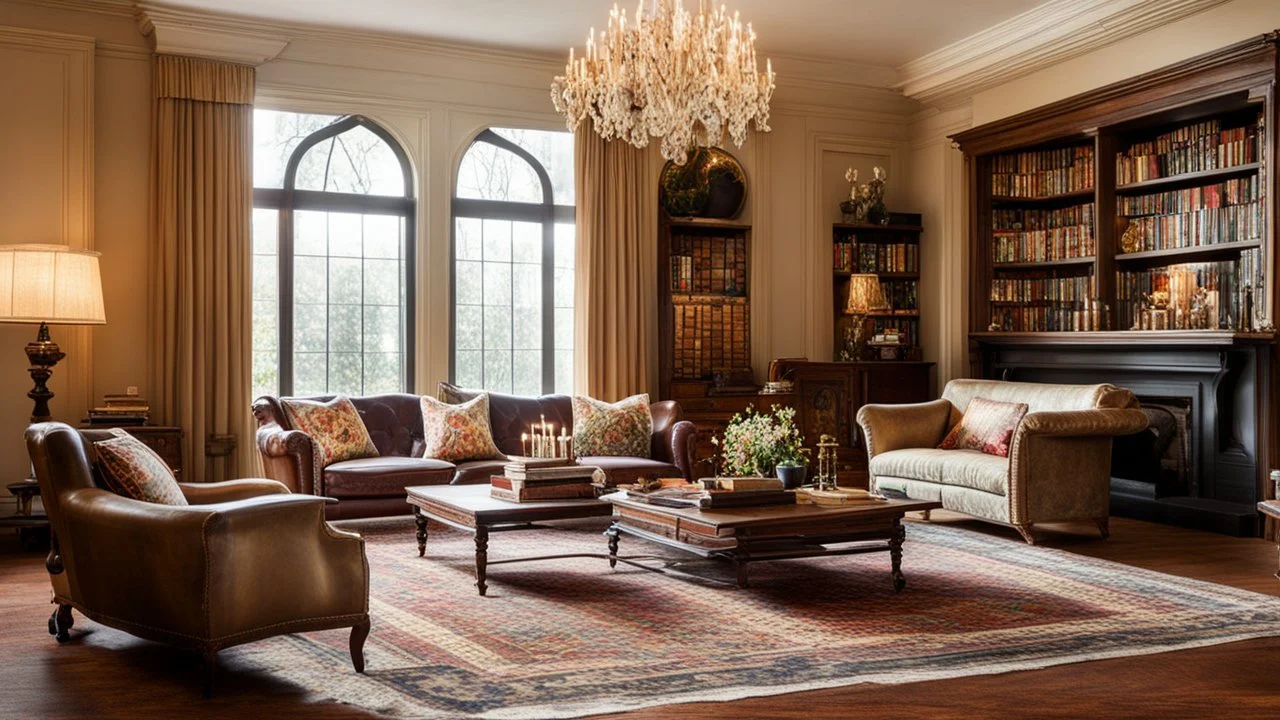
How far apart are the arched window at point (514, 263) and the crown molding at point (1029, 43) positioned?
2.97 m

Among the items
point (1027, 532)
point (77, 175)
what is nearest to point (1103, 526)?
point (1027, 532)

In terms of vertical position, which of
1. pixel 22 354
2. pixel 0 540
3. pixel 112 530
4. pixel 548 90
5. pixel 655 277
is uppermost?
pixel 548 90

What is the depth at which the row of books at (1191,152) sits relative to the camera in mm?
7188

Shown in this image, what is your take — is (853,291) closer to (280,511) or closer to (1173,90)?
(1173,90)

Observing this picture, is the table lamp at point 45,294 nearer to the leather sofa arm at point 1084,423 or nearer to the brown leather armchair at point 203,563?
the brown leather armchair at point 203,563

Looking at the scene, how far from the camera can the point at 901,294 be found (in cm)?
1003

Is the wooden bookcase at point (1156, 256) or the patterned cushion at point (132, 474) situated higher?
the wooden bookcase at point (1156, 256)

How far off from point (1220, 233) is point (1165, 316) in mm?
613

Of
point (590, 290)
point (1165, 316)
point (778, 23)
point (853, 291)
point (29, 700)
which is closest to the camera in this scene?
point (29, 700)

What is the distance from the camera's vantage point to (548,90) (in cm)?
888

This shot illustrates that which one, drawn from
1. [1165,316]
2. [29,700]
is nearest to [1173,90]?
[1165,316]

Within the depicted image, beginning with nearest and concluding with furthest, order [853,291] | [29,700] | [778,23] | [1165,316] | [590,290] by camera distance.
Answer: [29,700] → [1165,316] → [778,23] → [590,290] → [853,291]

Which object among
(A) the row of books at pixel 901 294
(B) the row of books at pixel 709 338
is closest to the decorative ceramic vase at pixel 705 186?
(B) the row of books at pixel 709 338

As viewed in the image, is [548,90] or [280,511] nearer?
[280,511]
